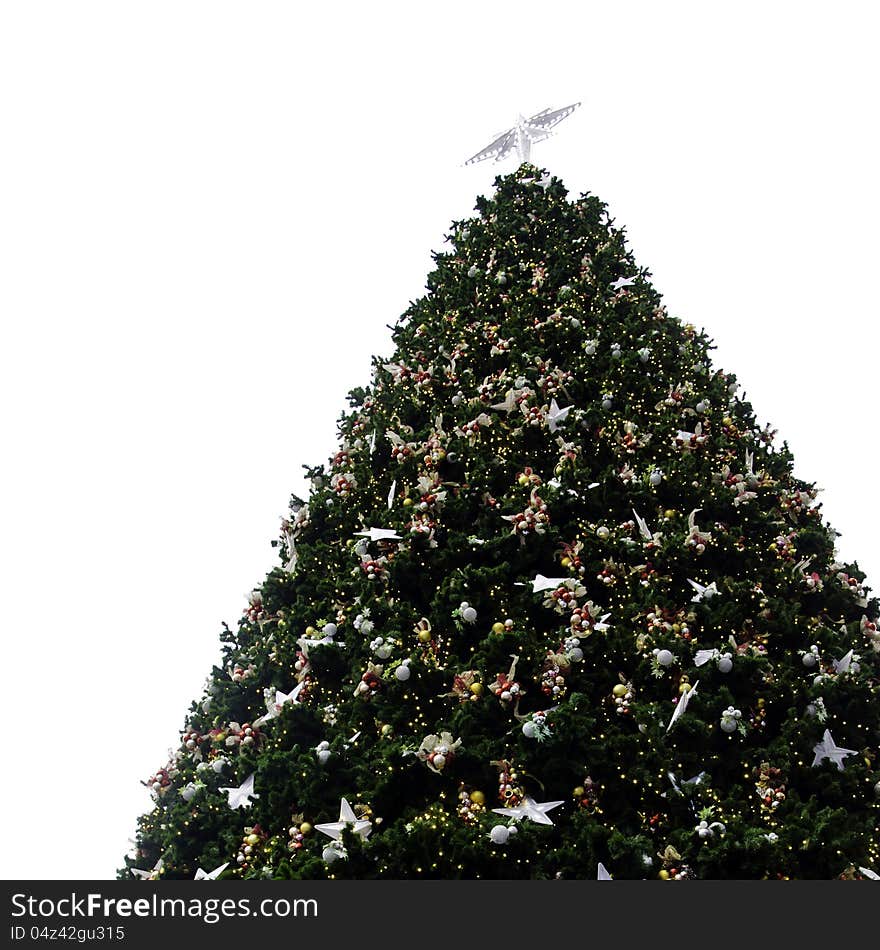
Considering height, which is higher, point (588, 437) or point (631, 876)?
point (588, 437)

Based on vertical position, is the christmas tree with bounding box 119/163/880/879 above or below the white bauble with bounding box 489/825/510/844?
above

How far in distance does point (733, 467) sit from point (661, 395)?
77 cm

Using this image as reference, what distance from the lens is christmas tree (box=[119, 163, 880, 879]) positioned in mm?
3010

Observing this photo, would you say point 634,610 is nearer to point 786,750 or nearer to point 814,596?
point 786,750

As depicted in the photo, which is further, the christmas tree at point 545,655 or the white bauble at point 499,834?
the christmas tree at point 545,655

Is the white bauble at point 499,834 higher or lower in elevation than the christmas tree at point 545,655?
lower

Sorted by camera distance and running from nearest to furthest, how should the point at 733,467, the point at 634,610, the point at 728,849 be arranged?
the point at 728,849, the point at 634,610, the point at 733,467

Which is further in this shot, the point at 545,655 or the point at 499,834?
the point at 545,655

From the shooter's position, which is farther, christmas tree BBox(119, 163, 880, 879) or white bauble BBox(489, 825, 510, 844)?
christmas tree BBox(119, 163, 880, 879)

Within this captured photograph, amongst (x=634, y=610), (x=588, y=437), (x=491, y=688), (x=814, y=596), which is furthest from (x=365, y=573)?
(x=814, y=596)

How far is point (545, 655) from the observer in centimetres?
356

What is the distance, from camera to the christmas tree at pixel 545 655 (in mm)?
3010

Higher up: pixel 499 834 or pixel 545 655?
pixel 545 655

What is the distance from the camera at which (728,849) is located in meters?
2.76
